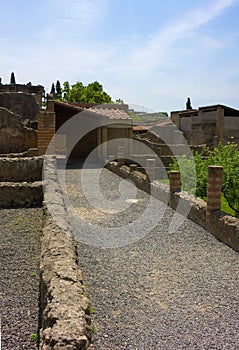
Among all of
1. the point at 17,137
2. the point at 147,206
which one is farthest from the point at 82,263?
the point at 17,137

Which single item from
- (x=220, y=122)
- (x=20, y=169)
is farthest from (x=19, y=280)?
(x=220, y=122)

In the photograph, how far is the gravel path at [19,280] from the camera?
3.30 m

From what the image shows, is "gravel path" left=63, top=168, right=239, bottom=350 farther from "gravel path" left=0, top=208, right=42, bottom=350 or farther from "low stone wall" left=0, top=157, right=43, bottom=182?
"low stone wall" left=0, top=157, right=43, bottom=182

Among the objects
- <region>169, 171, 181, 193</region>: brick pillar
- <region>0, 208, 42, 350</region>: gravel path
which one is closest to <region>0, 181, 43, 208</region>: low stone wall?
<region>0, 208, 42, 350</region>: gravel path

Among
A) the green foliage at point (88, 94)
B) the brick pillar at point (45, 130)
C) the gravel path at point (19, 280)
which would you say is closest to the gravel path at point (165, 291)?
→ the gravel path at point (19, 280)

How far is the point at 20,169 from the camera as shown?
988 cm

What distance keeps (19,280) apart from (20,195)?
4.21 metres

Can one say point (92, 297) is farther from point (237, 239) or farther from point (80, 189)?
point (80, 189)

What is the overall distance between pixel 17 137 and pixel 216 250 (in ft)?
40.7

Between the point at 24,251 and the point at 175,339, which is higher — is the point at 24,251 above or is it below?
above

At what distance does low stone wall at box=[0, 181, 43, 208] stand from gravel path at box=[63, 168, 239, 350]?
5.73 ft

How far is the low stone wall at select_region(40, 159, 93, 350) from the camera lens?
2420 millimetres

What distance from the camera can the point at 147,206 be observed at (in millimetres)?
9727

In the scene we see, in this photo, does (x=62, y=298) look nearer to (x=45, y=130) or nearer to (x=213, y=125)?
(x=45, y=130)
